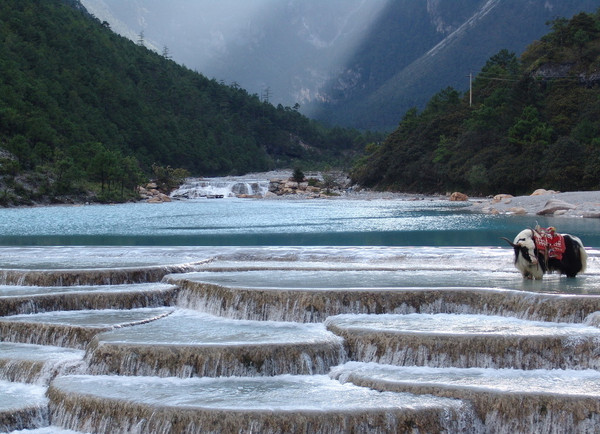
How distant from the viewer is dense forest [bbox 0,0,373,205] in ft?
294

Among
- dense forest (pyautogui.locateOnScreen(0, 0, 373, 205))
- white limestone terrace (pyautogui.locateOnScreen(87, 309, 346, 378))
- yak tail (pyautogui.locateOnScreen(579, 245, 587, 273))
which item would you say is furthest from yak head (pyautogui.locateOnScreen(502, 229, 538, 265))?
dense forest (pyautogui.locateOnScreen(0, 0, 373, 205))

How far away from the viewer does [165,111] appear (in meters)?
181

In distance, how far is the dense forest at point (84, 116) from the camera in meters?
89.6

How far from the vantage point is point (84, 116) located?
138 meters

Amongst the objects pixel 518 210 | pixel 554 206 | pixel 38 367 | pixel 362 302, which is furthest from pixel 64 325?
pixel 518 210

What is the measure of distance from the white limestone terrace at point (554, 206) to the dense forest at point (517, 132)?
49.0ft

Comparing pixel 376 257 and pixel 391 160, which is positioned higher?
pixel 391 160

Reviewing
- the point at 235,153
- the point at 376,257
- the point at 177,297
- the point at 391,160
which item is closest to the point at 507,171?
the point at 391,160

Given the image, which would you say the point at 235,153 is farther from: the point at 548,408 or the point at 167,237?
the point at 548,408

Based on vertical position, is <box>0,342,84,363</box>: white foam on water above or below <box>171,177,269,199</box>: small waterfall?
below

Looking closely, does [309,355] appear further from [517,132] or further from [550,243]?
[517,132]

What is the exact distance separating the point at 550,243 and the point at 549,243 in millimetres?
23

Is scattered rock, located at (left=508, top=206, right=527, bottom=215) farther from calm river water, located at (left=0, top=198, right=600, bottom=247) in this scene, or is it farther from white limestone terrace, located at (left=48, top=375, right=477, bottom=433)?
white limestone terrace, located at (left=48, top=375, right=477, bottom=433)

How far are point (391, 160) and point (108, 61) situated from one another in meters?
81.0
